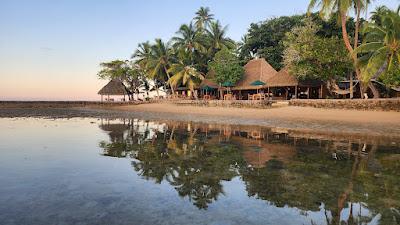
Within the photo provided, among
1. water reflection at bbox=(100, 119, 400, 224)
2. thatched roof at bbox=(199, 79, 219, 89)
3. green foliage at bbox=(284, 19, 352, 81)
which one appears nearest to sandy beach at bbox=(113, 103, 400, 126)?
green foliage at bbox=(284, 19, 352, 81)

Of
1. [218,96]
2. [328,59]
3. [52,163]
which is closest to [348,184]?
[52,163]

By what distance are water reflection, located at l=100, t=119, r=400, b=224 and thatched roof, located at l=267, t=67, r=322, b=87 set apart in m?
20.4

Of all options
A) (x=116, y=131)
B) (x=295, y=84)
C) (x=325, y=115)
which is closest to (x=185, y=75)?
(x=295, y=84)

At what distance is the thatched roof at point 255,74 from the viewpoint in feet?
119

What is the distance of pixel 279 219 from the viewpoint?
164 inches

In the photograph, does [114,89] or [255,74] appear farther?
[114,89]

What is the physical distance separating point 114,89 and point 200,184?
50.5m

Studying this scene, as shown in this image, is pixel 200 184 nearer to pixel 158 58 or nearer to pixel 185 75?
pixel 185 75

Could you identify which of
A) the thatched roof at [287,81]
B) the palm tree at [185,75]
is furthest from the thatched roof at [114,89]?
the thatched roof at [287,81]

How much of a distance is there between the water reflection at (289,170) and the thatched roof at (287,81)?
67.0 ft

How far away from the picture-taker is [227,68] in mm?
36750

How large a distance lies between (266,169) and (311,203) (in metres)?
2.24

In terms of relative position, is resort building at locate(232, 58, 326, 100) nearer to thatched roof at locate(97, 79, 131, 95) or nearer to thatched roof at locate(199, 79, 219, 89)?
thatched roof at locate(199, 79, 219, 89)

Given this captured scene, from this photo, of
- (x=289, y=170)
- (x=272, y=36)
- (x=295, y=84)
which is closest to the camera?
(x=289, y=170)
